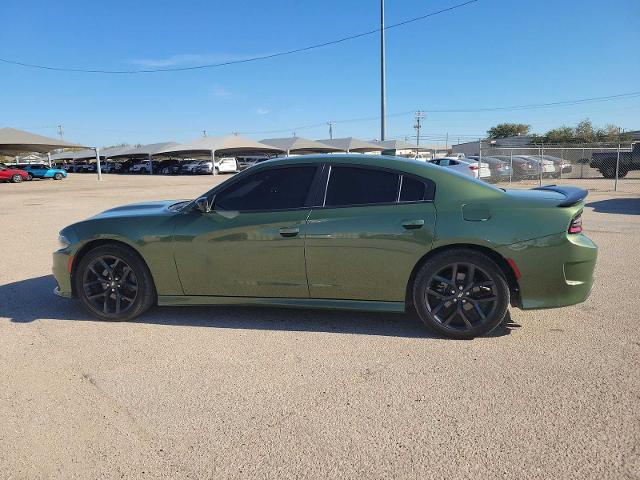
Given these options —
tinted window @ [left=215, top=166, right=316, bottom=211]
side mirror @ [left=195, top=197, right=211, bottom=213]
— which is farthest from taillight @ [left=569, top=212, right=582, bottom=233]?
side mirror @ [left=195, top=197, right=211, bottom=213]

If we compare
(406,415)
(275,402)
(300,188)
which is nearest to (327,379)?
(275,402)

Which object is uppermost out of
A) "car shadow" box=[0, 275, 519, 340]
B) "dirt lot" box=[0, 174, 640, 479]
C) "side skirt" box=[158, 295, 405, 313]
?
"side skirt" box=[158, 295, 405, 313]

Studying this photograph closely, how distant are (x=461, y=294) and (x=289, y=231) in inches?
58.4

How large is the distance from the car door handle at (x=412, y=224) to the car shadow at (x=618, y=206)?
10.3 meters

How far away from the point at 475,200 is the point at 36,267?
238 inches

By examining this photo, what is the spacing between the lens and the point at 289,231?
4039mm

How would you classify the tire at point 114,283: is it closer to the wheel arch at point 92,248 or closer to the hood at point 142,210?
the wheel arch at point 92,248

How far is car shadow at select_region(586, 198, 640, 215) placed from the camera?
40.2 feet

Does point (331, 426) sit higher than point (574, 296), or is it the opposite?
point (574, 296)

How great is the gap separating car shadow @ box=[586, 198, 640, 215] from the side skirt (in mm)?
10464

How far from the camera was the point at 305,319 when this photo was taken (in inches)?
177

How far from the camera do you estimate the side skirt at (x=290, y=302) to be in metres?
4.02

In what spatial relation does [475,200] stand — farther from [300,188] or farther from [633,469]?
[633,469]

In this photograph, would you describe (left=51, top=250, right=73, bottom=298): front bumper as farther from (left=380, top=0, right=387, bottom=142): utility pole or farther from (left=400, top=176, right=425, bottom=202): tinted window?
(left=380, top=0, right=387, bottom=142): utility pole
